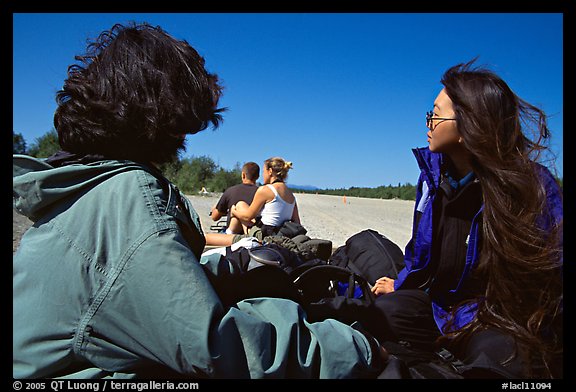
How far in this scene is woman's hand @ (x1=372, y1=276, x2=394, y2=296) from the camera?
2762mm

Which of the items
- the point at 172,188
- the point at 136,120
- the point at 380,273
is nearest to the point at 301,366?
the point at 172,188

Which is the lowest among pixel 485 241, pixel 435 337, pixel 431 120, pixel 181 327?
pixel 435 337

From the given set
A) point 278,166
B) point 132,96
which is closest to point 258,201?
point 278,166

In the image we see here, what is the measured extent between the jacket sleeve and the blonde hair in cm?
495

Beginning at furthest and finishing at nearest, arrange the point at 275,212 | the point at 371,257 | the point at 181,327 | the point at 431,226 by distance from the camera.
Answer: the point at 275,212, the point at 371,257, the point at 431,226, the point at 181,327

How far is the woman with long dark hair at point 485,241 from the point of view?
6.53 ft

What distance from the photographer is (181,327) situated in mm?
1085

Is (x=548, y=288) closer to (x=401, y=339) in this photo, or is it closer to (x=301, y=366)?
(x=401, y=339)

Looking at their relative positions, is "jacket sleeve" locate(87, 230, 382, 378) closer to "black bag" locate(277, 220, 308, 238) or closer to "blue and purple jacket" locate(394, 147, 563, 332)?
"blue and purple jacket" locate(394, 147, 563, 332)

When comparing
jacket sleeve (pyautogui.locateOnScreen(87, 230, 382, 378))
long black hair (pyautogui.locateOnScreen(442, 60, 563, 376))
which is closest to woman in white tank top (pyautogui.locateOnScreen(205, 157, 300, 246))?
long black hair (pyautogui.locateOnScreen(442, 60, 563, 376))

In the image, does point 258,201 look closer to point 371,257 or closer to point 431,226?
point 371,257

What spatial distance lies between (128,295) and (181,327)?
0.17 metres

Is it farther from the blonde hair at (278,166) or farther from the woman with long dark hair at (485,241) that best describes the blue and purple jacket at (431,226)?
the blonde hair at (278,166)

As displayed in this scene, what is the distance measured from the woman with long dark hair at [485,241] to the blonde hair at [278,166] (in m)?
3.58
